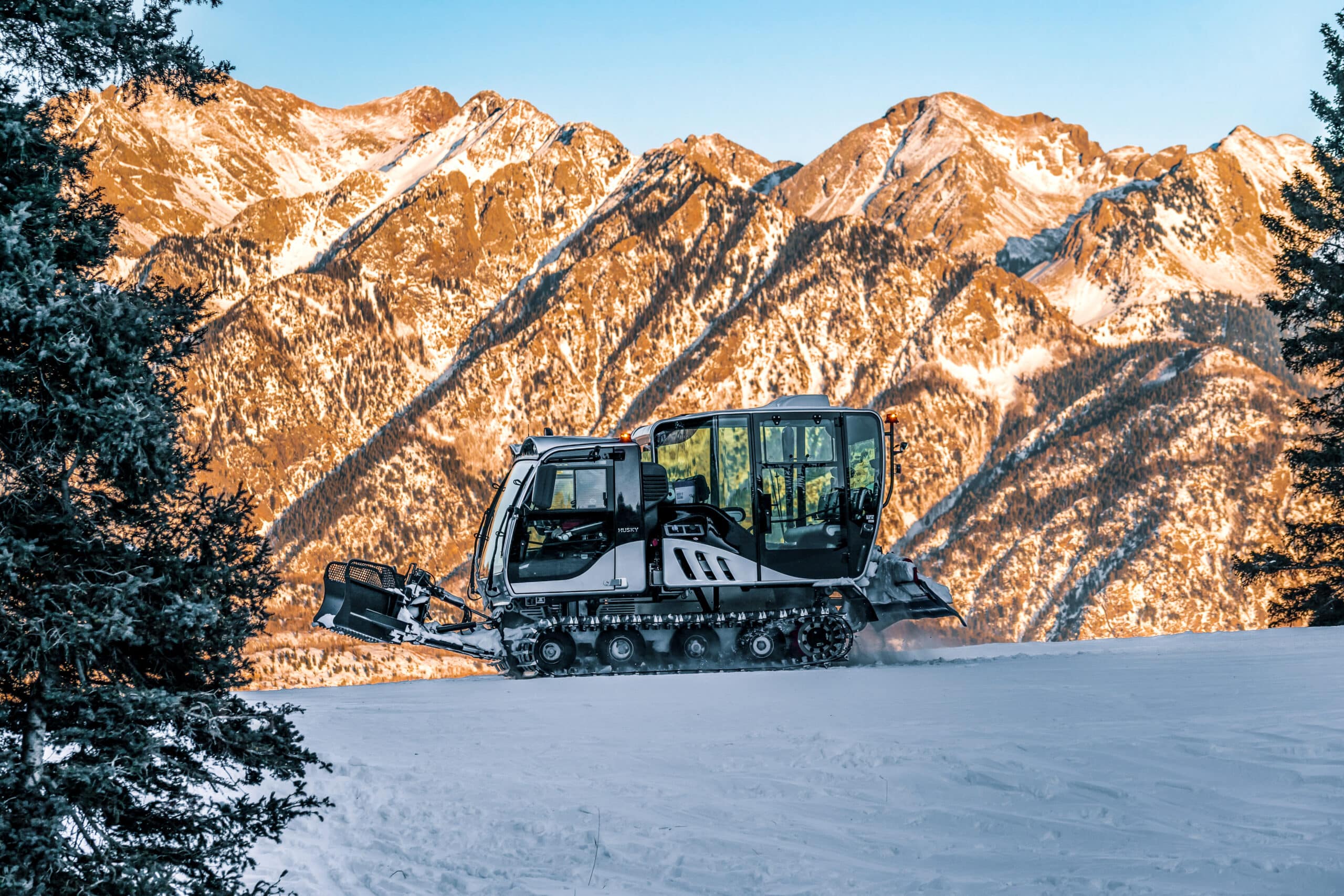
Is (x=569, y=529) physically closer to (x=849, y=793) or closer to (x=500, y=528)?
(x=500, y=528)

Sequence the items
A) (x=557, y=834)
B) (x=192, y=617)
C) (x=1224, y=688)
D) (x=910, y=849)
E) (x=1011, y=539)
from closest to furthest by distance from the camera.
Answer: (x=192, y=617) < (x=910, y=849) < (x=557, y=834) < (x=1224, y=688) < (x=1011, y=539)

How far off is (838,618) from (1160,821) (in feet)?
34.7

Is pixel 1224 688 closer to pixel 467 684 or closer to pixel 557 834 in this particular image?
pixel 557 834

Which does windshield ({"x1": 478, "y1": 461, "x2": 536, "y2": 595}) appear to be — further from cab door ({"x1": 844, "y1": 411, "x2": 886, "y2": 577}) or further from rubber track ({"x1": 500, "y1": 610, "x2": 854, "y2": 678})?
cab door ({"x1": 844, "y1": 411, "x2": 886, "y2": 577})

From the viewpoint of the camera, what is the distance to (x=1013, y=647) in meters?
20.7

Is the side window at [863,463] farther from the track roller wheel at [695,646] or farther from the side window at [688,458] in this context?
the track roller wheel at [695,646]

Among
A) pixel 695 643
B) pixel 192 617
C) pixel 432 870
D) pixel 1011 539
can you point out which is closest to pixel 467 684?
pixel 695 643

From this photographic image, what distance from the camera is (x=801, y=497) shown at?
62.4 feet

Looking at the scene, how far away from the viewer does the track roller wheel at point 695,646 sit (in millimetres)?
18531

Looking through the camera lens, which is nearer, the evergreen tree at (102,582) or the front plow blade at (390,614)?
the evergreen tree at (102,582)

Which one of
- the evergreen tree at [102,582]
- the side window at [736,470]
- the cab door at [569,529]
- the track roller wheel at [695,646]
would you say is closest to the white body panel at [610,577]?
the cab door at [569,529]

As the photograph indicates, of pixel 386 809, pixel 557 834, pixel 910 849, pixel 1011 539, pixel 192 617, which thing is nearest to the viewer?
pixel 192 617

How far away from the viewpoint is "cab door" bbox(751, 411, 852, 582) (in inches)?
740

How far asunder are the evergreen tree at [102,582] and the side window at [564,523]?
440 inches
